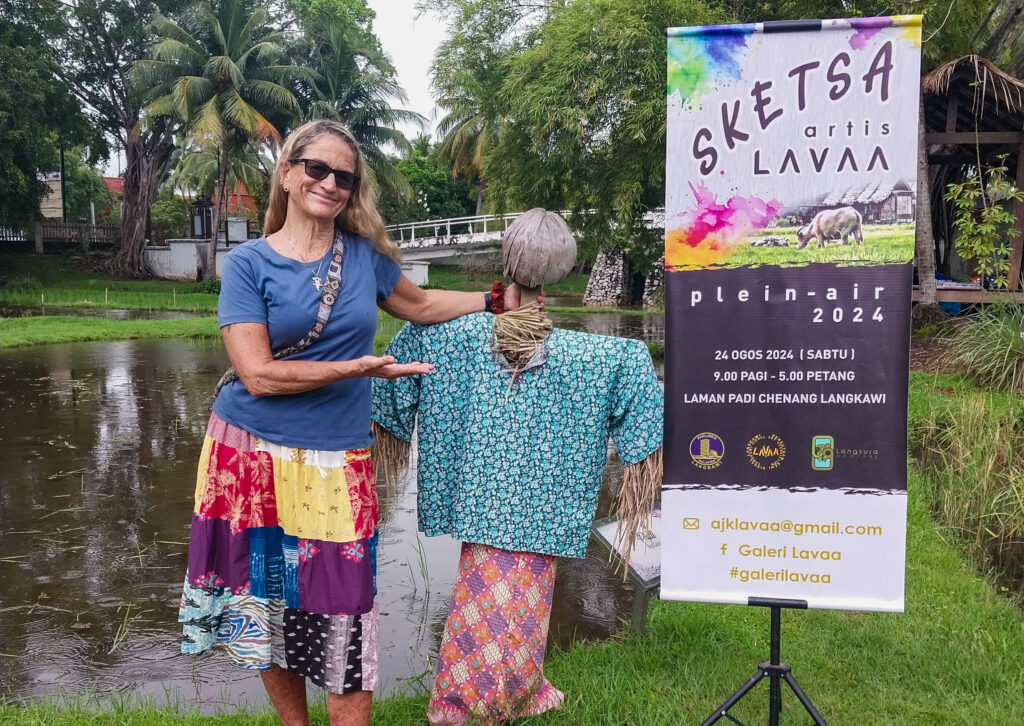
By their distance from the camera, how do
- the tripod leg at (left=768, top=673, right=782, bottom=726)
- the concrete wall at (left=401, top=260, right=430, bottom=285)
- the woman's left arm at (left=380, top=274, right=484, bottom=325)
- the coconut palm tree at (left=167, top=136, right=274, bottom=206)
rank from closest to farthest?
the tripod leg at (left=768, top=673, right=782, bottom=726) → the woman's left arm at (left=380, top=274, right=484, bottom=325) → the concrete wall at (left=401, top=260, right=430, bottom=285) → the coconut palm tree at (left=167, top=136, right=274, bottom=206)

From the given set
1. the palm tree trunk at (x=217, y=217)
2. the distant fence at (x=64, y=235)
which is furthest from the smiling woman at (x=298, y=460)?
the distant fence at (x=64, y=235)

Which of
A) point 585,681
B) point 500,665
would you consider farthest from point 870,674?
point 500,665

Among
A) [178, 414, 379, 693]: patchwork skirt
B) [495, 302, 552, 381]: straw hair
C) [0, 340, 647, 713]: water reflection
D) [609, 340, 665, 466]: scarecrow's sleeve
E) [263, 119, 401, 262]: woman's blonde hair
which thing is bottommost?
[0, 340, 647, 713]: water reflection

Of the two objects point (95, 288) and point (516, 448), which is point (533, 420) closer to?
point (516, 448)

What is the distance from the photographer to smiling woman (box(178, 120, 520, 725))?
231cm

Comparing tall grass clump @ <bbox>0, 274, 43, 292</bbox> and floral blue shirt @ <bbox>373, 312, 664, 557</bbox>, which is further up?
tall grass clump @ <bbox>0, 274, 43, 292</bbox>

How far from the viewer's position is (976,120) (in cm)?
1005

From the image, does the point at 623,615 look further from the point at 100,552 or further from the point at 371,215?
the point at 100,552

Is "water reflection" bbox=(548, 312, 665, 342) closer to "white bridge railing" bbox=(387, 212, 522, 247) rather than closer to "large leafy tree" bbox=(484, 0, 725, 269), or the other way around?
"large leafy tree" bbox=(484, 0, 725, 269)

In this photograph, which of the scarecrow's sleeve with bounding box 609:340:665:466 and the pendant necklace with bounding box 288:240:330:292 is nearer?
the pendant necklace with bounding box 288:240:330:292

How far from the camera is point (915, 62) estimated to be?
221cm

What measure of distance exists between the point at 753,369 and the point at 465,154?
1248 inches

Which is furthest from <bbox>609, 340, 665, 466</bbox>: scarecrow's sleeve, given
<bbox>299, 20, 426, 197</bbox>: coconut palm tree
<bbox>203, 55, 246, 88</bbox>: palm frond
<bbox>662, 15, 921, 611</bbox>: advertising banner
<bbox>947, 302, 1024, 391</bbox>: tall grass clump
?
<bbox>299, 20, 426, 197</bbox>: coconut palm tree

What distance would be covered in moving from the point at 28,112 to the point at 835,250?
2508cm
